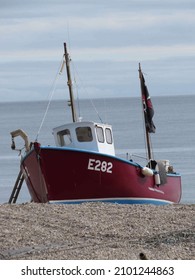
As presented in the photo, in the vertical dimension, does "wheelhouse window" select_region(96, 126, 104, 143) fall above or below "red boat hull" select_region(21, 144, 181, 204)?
above

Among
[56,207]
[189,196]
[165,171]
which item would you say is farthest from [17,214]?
[189,196]

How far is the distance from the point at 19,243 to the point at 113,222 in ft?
7.68

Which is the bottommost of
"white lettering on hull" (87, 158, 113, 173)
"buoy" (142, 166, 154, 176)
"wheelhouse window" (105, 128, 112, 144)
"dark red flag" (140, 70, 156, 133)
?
"buoy" (142, 166, 154, 176)

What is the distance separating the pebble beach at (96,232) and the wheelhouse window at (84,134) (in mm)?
4539

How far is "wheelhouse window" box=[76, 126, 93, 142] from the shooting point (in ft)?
73.7

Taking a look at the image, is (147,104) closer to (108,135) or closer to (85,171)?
(108,135)

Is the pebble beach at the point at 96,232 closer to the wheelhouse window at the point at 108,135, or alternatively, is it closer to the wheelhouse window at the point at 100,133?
the wheelhouse window at the point at 100,133

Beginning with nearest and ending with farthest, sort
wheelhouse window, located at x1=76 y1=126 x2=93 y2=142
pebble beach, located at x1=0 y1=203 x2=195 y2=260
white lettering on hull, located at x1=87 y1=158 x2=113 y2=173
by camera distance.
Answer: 1. pebble beach, located at x1=0 y1=203 x2=195 y2=260
2. white lettering on hull, located at x1=87 y1=158 x2=113 y2=173
3. wheelhouse window, located at x1=76 y1=126 x2=93 y2=142

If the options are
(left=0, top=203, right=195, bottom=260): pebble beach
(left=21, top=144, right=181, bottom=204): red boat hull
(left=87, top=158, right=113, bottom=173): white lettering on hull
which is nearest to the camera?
(left=0, top=203, right=195, bottom=260): pebble beach

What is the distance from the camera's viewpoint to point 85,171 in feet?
71.3

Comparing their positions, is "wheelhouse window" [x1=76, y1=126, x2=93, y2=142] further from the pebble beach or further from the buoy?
the pebble beach

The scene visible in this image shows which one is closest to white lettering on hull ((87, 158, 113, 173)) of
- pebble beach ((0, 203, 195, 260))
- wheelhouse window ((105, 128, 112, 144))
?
wheelhouse window ((105, 128, 112, 144))

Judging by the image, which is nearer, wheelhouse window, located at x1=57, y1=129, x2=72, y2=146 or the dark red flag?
wheelhouse window, located at x1=57, y1=129, x2=72, y2=146

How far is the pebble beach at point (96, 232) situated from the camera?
1247 cm
